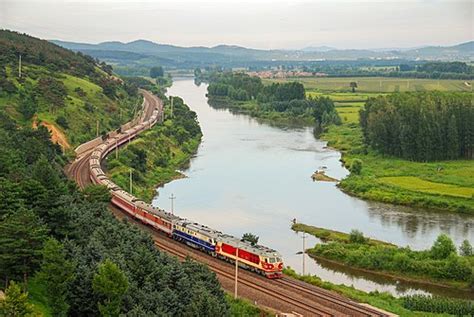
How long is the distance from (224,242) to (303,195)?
24161 millimetres

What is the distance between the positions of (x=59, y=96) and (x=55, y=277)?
2394 inches

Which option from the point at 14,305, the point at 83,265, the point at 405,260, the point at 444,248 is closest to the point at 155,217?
the point at 405,260

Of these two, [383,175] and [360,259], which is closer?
[360,259]

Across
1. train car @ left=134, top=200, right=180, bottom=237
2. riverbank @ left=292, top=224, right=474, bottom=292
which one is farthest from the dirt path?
riverbank @ left=292, top=224, right=474, bottom=292

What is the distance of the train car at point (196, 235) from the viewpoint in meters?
36.2

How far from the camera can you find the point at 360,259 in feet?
125

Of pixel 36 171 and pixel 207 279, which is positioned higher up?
pixel 36 171

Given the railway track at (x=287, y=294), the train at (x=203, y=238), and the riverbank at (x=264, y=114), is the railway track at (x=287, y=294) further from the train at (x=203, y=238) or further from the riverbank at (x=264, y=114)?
the riverbank at (x=264, y=114)

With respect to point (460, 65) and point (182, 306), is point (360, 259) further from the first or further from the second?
point (460, 65)

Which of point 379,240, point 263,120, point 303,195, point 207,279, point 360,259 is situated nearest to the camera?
point 207,279

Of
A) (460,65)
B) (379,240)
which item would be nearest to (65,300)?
(379,240)

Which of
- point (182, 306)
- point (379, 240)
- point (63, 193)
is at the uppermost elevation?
point (63, 193)

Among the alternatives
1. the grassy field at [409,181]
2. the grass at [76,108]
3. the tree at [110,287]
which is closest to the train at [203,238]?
the tree at [110,287]

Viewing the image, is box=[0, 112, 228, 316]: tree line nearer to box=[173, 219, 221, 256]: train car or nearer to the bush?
box=[173, 219, 221, 256]: train car
